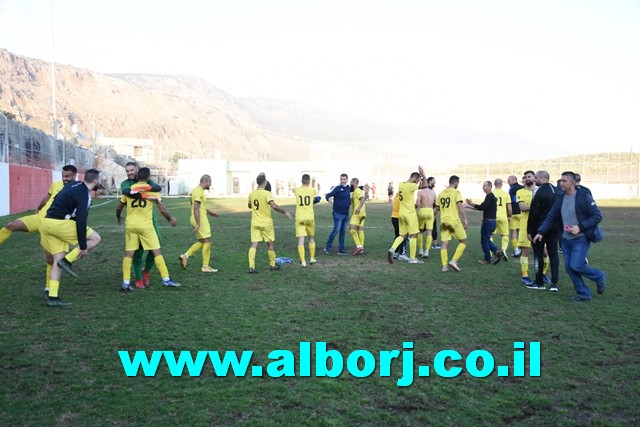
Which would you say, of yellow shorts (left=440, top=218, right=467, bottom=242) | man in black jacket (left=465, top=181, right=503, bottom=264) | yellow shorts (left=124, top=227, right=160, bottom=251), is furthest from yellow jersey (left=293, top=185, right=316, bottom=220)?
man in black jacket (left=465, top=181, right=503, bottom=264)

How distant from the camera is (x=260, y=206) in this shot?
32.9ft

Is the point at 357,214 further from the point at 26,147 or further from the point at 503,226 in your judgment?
the point at 26,147

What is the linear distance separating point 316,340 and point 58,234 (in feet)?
13.0

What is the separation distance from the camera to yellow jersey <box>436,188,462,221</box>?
34.2ft

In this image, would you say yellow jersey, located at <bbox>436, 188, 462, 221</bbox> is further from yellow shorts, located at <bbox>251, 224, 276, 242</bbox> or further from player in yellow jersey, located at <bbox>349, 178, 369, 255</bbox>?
yellow shorts, located at <bbox>251, 224, 276, 242</bbox>

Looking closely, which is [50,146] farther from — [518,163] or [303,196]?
[518,163]

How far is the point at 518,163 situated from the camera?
65.4m

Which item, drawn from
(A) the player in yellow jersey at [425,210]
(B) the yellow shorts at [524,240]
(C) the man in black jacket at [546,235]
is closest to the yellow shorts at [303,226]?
(A) the player in yellow jersey at [425,210]

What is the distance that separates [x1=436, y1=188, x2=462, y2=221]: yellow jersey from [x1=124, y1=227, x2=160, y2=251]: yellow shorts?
5556 mm

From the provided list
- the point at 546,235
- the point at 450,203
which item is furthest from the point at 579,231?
the point at 450,203

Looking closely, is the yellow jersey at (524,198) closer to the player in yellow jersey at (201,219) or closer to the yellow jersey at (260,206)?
the yellow jersey at (260,206)

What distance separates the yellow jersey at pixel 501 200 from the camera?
12443 millimetres

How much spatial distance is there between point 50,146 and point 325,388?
34018mm

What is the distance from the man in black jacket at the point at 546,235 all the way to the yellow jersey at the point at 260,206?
476 centimetres
